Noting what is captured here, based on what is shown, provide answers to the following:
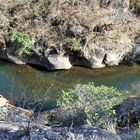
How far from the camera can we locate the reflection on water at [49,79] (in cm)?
1932

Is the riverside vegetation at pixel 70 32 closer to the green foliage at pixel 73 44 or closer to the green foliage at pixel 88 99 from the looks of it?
the green foliage at pixel 73 44

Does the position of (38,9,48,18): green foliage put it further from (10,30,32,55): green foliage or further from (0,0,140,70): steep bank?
(10,30,32,55): green foliage

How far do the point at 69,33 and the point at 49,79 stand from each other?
406 cm

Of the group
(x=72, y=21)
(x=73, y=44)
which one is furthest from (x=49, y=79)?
(x=72, y=21)

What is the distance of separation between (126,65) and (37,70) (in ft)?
16.4

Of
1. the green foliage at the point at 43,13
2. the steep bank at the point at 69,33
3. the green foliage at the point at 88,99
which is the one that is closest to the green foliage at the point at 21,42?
the steep bank at the point at 69,33

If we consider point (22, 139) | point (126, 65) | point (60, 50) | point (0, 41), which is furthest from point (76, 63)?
point (22, 139)

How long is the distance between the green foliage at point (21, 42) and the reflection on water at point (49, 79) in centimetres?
104

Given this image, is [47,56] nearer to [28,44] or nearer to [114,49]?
[28,44]

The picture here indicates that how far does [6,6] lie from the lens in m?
25.6

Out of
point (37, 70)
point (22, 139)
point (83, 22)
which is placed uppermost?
point (22, 139)

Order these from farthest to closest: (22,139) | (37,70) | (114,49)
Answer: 1. (114,49)
2. (37,70)
3. (22,139)

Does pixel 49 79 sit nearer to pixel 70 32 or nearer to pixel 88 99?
pixel 70 32

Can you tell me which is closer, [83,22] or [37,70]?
[37,70]
